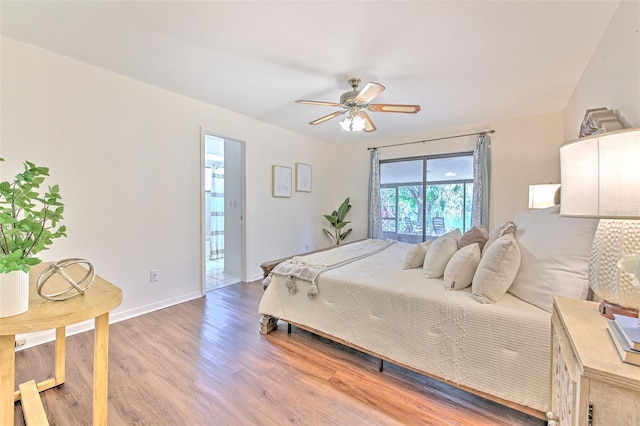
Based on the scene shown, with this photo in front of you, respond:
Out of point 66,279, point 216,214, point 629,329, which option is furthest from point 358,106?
point 216,214

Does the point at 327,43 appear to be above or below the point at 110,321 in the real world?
above

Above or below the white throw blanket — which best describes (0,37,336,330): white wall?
above

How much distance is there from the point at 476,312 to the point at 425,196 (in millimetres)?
3363

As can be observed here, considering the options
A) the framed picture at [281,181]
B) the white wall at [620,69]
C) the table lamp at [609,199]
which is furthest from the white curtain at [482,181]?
the table lamp at [609,199]

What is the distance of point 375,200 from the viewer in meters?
4.94

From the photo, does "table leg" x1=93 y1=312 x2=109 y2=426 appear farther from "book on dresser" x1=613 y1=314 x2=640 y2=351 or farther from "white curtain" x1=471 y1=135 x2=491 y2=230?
"white curtain" x1=471 y1=135 x2=491 y2=230

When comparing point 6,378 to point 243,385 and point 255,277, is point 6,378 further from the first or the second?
point 255,277

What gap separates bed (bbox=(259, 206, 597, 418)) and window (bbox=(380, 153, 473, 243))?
8.30 ft

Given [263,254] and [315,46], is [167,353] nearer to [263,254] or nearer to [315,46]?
[263,254]

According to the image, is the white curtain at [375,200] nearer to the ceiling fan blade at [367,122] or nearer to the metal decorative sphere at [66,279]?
the ceiling fan blade at [367,122]

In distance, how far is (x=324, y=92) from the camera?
2.89 m

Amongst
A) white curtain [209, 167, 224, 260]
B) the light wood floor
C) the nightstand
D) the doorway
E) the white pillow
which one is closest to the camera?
the nightstand

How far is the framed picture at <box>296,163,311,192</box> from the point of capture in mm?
4613

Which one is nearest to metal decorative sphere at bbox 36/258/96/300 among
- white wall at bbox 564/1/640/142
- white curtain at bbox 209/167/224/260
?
white wall at bbox 564/1/640/142
